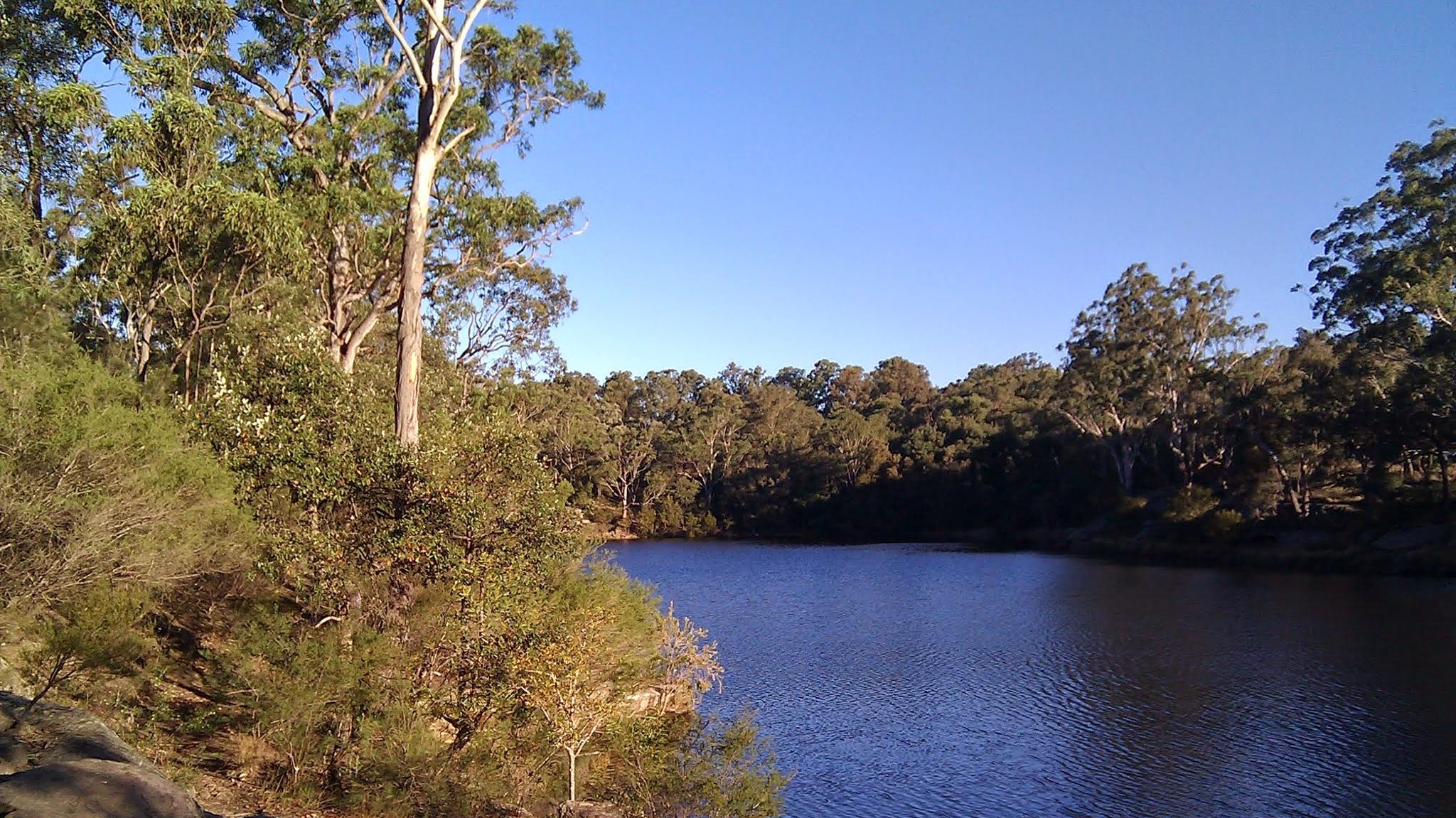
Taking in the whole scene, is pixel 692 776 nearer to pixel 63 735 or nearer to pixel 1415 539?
pixel 63 735

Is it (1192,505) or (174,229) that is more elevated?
(174,229)

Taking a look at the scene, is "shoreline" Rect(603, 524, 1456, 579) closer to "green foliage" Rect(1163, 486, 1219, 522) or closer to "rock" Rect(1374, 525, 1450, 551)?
"rock" Rect(1374, 525, 1450, 551)

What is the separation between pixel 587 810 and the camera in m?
8.97

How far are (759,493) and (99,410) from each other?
56.0 meters

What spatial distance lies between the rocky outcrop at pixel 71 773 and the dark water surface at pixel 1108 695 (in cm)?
770

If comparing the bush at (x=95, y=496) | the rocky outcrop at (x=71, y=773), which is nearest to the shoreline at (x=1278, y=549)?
the bush at (x=95, y=496)

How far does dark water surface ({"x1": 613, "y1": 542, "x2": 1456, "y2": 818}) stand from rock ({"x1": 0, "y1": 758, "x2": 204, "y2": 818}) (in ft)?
25.7

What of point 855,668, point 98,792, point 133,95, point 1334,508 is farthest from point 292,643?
point 1334,508

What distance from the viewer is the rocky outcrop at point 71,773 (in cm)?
451

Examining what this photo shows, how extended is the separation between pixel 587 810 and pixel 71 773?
16.5 ft

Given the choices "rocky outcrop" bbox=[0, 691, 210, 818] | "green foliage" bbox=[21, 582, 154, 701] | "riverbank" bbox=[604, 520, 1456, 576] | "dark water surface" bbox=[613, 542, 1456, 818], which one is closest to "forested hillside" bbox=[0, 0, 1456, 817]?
"green foliage" bbox=[21, 582, 154, 701]

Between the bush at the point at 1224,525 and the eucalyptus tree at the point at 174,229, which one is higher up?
the eucalyptus tree at the point at 174,229

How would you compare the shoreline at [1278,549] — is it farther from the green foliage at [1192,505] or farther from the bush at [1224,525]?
the green foliage at [1192,505]

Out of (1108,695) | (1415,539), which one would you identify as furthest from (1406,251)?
(1108,695)
